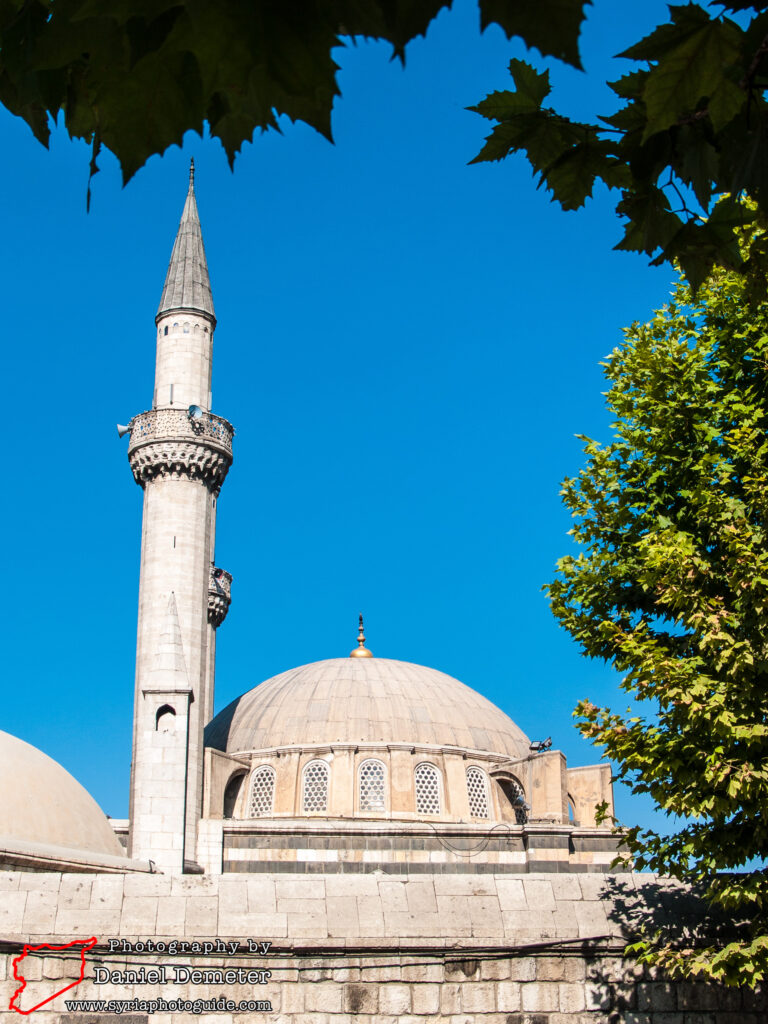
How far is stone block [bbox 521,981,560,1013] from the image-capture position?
8016 millimetres

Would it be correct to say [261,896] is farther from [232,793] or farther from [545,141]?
[232,793]


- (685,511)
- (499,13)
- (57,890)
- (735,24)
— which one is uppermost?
(685,511)

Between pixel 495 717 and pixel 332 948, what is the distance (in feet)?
93.2

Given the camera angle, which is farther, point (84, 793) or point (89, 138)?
point (84, 793)

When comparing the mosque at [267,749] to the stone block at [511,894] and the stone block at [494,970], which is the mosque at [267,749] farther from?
the stone block at [494,970]

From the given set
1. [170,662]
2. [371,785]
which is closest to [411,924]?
[170,662]

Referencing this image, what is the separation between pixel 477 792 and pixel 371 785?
146 inches

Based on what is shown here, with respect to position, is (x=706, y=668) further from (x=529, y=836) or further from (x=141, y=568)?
(x=141, y=568)

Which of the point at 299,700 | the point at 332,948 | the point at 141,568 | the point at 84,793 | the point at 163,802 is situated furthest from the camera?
the point at 299,700

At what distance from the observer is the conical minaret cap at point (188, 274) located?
3039 cm

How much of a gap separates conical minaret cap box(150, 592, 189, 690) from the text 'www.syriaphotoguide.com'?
601 inches

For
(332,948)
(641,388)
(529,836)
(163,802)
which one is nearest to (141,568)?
(163,802)

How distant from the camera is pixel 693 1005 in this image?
8.35m

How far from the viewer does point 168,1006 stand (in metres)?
A: 7.67
